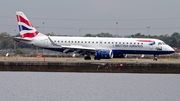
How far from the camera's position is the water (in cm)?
4266

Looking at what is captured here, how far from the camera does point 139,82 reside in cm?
5462

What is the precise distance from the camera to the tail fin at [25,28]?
81.6 m

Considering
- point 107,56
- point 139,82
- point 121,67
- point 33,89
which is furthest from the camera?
point 107,56

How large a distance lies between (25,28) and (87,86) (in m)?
34.0

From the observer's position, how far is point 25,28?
82.1 m

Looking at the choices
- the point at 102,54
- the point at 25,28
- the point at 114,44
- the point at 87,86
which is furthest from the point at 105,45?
the point at 87,86

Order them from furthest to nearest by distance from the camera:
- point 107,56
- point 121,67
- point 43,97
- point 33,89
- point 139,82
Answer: point 107,56 → point 121,67 → point 139,82 → point 33,89 → point 43,97

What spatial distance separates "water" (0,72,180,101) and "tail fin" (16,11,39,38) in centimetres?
2100

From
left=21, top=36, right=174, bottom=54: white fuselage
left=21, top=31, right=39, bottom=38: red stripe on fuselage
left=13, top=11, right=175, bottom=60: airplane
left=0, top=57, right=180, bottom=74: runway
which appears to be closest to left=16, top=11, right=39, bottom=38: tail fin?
left=21, top=31, right=39, bottom=38: red stripe on fuselage

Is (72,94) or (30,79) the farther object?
(30,79)

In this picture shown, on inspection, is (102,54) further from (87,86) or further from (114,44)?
(87,86)

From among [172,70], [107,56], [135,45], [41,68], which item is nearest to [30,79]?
[41,68]

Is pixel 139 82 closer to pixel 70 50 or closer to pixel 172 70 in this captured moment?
pixel 172 70

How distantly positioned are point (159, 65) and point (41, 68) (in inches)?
482
